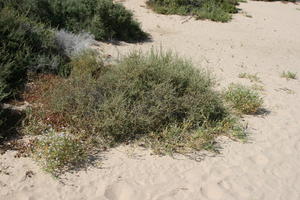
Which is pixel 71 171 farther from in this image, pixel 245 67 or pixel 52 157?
pixel 245 67

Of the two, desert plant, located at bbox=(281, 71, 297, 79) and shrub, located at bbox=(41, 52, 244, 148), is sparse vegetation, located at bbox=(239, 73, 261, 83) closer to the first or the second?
desert plant, located at bbox=(281, 71, 297, 79)

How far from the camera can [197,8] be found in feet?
46.6

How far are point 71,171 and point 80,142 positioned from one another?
496 mm

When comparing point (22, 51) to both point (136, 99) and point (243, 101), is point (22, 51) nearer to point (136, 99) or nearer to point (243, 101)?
point (136, 99)

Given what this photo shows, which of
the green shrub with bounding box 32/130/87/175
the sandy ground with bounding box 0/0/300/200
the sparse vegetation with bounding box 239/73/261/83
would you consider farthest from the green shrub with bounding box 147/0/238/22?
the green shrub with bounding box 32/130/87/175

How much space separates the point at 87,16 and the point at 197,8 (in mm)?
5963

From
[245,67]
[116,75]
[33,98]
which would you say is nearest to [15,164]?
[33,98]

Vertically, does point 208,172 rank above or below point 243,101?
below

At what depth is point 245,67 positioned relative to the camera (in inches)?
351

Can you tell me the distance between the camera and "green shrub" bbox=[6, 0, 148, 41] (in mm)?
8586

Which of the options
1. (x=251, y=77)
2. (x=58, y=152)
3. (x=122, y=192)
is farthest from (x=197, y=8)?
(x=122, y=192)

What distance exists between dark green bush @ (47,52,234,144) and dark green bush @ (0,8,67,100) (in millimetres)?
723

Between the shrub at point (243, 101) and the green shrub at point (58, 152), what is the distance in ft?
9.78

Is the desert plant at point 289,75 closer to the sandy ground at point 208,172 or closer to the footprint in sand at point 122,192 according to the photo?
the sandy ground at point 208,172
